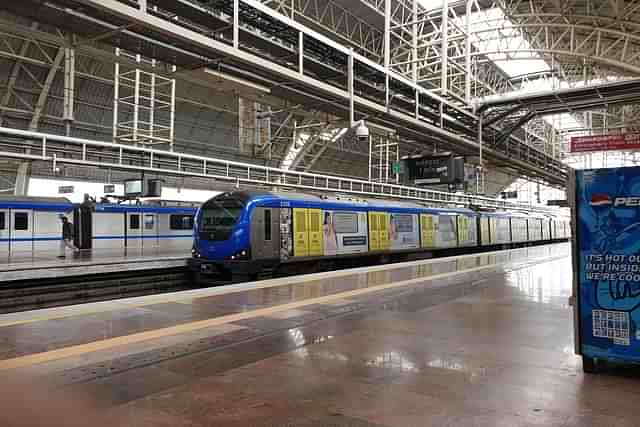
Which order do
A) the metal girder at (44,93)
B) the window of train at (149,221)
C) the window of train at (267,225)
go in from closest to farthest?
the window of train at (267,225)
the window of train at (149,221)
the metal girder at (44,93)

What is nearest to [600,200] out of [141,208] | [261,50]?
[261,50]

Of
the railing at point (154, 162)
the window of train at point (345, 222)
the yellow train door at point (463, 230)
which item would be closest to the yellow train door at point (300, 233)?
the window of train at point (345, 222)

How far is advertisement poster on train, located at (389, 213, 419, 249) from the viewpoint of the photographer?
1842cm

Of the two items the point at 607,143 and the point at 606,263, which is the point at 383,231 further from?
the point at 606,263

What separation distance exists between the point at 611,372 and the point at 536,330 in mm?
1759

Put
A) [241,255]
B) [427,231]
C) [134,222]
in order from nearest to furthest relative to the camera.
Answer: [241,255] → [427,231] → [134,222]

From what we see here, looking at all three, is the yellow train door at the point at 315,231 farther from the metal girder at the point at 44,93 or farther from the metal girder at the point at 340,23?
the metal girder at the point at 44,93

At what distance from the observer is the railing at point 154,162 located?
1452 cm

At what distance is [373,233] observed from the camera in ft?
56.9

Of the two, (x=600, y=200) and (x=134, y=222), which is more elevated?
(x=134, y=222)

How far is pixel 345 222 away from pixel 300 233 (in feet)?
7.51

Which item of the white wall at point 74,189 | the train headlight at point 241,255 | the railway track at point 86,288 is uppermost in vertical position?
the white wall at point 74,189

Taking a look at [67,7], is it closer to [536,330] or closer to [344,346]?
[344,346]

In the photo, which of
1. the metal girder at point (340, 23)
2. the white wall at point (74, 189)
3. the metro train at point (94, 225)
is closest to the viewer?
the metro train at point (94, 225)
